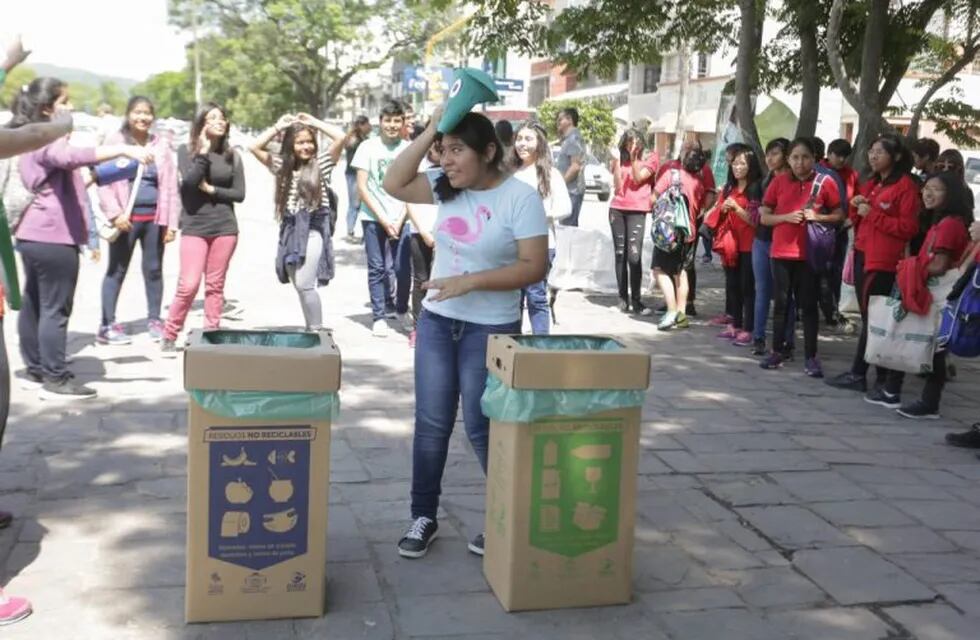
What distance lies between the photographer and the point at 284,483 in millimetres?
3557

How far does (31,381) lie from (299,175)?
2.38m

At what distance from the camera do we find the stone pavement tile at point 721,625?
3.66 metres

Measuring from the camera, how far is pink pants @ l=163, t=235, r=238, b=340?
25.3 ft

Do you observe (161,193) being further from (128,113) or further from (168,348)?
(168,348)

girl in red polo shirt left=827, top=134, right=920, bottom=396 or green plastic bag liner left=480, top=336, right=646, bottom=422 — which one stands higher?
girl in red polo shirt left=827, top=134, right=920, bottom=396

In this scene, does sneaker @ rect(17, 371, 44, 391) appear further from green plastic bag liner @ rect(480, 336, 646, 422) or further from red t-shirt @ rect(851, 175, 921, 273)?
red t-shirt @ rect(851, 175, 921, 273)

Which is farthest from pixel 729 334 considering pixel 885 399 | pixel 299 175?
pixel 299 175

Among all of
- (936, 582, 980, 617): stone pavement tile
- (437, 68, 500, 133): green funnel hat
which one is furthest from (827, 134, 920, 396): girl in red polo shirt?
(437, 68, 500, 133): green funnel hat

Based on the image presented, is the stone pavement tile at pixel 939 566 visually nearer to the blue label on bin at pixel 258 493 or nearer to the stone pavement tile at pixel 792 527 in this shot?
the stone pavement tile at pixel 792 527

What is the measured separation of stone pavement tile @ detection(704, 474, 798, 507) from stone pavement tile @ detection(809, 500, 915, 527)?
0.55ft

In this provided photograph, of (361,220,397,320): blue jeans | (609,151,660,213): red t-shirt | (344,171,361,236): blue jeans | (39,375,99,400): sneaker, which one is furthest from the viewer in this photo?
(344,171,361,236): blue jeans

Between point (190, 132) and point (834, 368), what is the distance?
5077 mm

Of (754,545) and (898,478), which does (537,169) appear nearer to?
(898,478)

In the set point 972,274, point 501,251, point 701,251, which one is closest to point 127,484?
point 501,251
